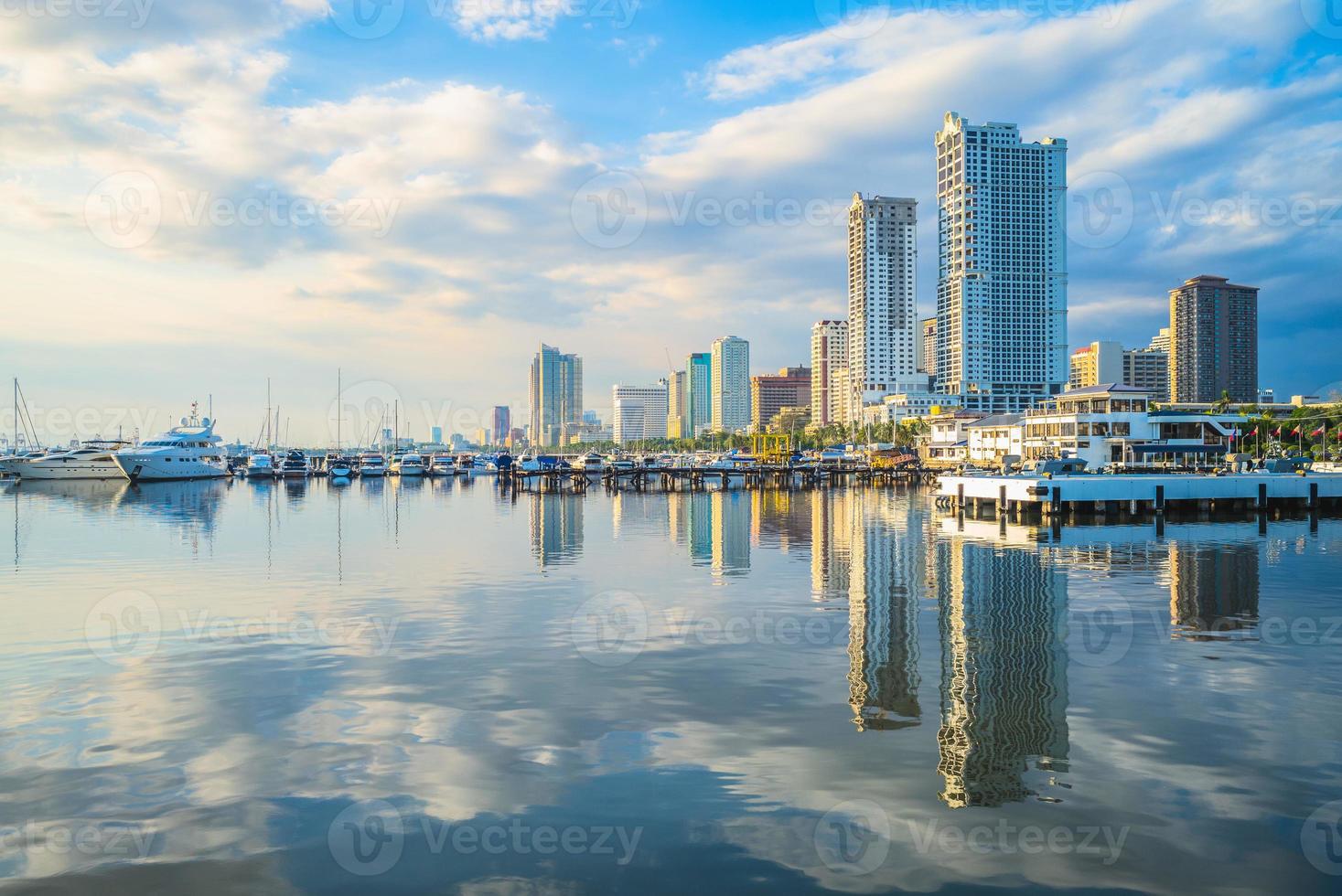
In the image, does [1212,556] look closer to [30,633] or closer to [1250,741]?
[1250,741]

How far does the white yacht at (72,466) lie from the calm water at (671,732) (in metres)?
115

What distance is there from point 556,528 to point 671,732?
45088mm

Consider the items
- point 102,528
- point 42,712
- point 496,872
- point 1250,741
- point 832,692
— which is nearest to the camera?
point 496,872

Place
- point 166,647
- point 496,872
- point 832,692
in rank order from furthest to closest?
point 166,647
point 832,692
point 496,872

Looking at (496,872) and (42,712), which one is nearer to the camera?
(496,872)

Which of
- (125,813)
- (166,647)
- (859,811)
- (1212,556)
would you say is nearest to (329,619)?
(166,647)

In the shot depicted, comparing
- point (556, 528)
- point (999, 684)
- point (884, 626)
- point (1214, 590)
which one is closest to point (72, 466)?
point (556, 528)

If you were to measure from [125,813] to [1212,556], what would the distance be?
151 ft

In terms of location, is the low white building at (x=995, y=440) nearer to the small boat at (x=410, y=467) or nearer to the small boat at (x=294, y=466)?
the small boat at (x=410, y=467)

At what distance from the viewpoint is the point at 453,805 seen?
13219mm

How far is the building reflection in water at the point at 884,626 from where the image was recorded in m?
17.8

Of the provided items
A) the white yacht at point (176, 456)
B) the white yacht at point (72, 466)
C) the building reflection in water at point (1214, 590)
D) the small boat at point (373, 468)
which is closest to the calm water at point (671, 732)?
the building reflection in water at point (1214, 590)

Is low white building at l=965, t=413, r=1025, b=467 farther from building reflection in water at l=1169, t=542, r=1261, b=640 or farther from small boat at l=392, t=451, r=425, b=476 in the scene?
small boat at l=392, t=451, r=425, b=476

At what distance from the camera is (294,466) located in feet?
492
